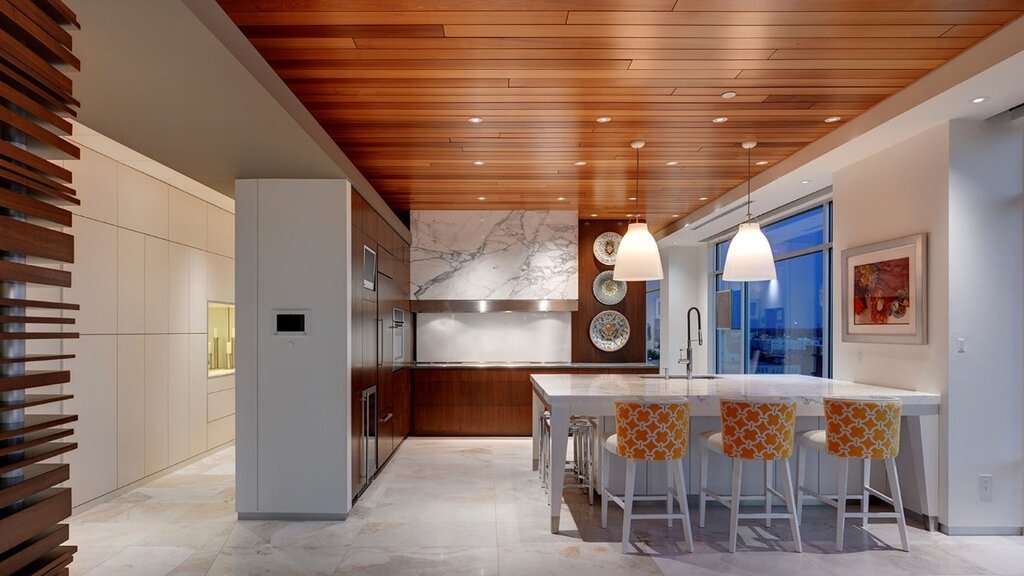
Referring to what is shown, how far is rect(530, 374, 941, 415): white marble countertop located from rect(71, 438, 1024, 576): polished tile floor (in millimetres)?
806

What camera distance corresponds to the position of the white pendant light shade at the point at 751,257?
480cm

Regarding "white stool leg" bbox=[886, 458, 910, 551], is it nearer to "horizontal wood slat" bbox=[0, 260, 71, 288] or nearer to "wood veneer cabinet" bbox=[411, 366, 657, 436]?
"horizontal wood slat" bbox=[0, 260, 71, 288]

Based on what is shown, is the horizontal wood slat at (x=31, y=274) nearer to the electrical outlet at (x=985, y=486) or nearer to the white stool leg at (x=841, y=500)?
the white stool leg at (x=841, y=500)

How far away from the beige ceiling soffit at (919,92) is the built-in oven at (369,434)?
11.2 feet

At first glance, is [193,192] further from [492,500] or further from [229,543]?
[492,500]

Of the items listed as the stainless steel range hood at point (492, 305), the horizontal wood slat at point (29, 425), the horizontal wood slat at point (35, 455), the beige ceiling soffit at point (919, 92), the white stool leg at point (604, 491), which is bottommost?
the white stool leg at point (604, 491)

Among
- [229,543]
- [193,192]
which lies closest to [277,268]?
[229,543]

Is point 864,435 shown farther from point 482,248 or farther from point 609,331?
point 482,248

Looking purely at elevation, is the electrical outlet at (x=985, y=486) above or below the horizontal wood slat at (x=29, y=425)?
below

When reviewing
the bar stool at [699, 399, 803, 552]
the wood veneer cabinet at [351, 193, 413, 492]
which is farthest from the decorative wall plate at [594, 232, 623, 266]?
the bar stool at [699, 399, 803, 552]

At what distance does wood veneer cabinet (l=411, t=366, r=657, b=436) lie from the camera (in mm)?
7684

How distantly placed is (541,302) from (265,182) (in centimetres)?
397

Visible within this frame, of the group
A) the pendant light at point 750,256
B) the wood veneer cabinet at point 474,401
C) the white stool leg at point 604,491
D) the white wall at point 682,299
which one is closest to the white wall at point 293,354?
the white stool leg at point 604,491

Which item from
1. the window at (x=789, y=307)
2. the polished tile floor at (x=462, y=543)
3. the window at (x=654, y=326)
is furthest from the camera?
the window at (x=654, y=326)
